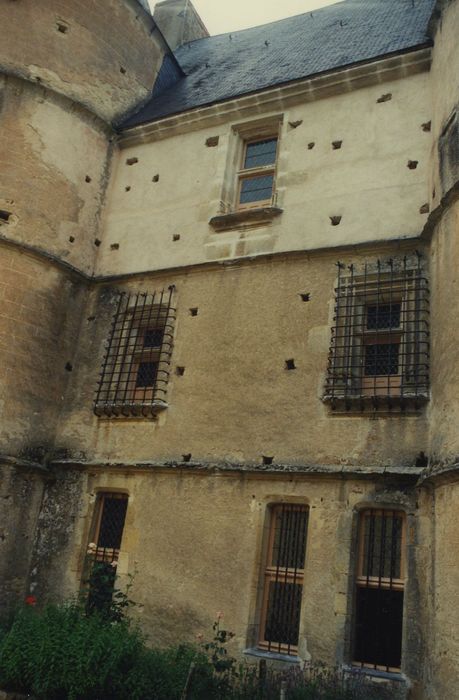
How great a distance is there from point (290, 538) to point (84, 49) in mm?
9603

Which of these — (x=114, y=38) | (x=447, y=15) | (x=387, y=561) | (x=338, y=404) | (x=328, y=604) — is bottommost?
(x=328, y=604)

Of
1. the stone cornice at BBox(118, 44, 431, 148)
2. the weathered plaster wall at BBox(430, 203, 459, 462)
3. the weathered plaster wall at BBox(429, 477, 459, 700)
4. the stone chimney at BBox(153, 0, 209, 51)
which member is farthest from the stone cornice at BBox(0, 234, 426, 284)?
the stone chimney at BBox(153, 0, 209, 51)

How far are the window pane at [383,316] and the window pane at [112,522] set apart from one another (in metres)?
4.40

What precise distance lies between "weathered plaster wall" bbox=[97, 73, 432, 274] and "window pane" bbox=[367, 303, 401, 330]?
96 cm

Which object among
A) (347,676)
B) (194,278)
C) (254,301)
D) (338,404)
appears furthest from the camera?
(194,278)

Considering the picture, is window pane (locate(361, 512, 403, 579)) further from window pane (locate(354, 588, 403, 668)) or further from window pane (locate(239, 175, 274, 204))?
window pane (locate(239, 175, 274, 204))

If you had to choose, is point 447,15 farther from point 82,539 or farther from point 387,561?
point 82,539

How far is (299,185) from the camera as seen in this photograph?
1002 cm

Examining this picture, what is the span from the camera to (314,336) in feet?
28.9

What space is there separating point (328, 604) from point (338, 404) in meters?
2.40

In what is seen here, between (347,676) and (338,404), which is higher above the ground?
(338,404)

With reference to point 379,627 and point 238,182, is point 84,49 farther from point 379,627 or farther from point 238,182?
point 379,627

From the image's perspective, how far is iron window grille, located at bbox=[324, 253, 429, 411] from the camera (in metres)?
7.96

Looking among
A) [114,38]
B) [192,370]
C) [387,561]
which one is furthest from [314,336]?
[114,38]
